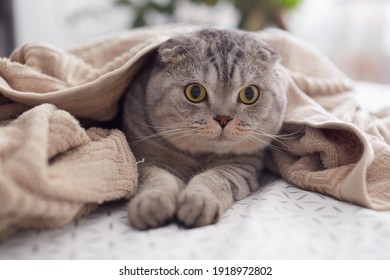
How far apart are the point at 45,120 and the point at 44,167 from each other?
13 cm

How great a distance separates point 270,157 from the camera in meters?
1.28

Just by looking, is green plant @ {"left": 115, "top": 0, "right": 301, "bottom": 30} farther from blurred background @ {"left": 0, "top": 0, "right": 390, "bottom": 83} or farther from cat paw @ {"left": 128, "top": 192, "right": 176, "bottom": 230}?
cat paw @ {"left": 128, "top": 192, "right": 176, "bottom": 230}

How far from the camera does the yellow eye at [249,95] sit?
3.66 ft

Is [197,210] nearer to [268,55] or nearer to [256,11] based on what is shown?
[268,55]

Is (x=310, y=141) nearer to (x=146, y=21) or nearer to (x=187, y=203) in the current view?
(x=187, y=203)

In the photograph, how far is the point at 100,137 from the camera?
3.29ft

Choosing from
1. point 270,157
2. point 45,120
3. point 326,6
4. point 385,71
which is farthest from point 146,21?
point 45,120

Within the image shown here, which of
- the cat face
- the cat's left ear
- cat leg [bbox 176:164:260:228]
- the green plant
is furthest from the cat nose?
the green plant

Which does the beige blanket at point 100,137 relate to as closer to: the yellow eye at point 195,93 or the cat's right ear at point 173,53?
the cat's right ear at point 173,53

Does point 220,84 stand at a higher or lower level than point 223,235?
higher

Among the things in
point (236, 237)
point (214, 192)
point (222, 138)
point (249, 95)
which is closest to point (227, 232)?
point (236, 237)

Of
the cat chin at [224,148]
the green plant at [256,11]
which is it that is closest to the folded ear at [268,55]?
the cat chin at [224,148]

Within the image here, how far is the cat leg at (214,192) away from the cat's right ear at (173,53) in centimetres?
34
